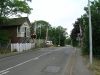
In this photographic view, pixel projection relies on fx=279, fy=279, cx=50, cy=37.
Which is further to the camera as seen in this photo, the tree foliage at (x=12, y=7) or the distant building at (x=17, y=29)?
the distant building at (x=17, y=29)

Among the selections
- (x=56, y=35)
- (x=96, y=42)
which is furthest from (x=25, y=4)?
(x=56, y=35)

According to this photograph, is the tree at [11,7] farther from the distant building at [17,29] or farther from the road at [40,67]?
the road at [40,67]

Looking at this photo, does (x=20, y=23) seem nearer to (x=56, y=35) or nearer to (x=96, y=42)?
(x=96, y=42)

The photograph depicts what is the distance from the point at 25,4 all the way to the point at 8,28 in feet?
27.1

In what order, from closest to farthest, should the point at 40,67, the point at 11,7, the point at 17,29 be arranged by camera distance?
the point at 40,67 → the point at 11,7 → the point at 17,29

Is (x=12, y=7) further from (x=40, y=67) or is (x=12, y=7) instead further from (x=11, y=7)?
(x=40, y=67)

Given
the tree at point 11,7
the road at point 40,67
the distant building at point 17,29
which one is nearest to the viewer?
the road at point 40,67

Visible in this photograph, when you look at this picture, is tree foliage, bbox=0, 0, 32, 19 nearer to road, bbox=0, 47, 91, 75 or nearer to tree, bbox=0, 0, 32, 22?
tree, bbox=0, 0, 32, 22

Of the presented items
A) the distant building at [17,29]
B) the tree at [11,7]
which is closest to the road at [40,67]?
the tree at [11,7]

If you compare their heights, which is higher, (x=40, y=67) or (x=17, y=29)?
(x=17, y=29)

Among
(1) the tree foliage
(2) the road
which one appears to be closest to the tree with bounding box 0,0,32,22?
(1) the tree foliage

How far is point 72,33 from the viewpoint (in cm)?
9450

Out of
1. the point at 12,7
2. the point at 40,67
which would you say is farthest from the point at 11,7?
the point at 40,67

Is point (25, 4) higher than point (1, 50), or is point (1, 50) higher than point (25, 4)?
point (25, 4)
